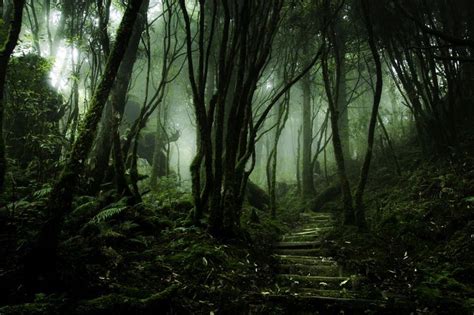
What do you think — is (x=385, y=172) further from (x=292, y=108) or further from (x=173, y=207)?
(x=292, y=108)

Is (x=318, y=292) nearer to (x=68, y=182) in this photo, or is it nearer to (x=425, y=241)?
(x=425, y=241)

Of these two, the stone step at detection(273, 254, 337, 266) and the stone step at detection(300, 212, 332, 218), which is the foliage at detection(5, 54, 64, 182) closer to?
the stone step at detection(273, 254, 337, 266)

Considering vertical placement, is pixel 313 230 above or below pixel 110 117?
below

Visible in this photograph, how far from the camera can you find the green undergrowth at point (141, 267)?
10.5 feet

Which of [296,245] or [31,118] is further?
[31,118]

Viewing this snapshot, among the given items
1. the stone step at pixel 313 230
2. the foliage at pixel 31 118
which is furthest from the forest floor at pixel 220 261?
the foliage at pixel 31 118

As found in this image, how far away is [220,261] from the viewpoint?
502 cm

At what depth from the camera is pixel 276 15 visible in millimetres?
6934

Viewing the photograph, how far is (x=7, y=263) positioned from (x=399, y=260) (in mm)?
5494

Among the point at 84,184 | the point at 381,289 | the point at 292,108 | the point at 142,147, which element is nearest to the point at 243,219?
the point at 84,184

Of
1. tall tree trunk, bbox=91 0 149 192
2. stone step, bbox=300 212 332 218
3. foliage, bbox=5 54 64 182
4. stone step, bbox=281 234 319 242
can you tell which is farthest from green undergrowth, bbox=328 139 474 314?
foliage, bbox=5 54 64 182

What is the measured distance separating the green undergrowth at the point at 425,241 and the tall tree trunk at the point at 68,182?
3855mm

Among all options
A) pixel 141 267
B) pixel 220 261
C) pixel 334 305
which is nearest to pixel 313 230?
pixel 220 261

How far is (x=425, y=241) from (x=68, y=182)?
576 cm
